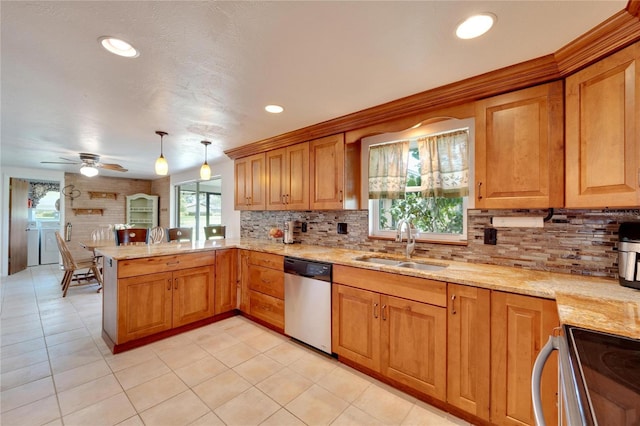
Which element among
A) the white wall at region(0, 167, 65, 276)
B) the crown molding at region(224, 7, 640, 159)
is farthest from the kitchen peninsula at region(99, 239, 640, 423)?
the white wall at region(0, 167, 65, 276)

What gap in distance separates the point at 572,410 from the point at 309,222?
9.46 ft

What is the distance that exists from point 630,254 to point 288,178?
2.78m

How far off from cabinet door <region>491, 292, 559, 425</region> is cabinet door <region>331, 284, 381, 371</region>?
75 centimetres

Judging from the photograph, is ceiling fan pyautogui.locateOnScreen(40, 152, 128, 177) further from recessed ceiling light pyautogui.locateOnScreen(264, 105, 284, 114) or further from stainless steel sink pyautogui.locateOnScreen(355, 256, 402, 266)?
stainless steel sink pyautogui.locateOnScreen(355, 256, 402, 266)

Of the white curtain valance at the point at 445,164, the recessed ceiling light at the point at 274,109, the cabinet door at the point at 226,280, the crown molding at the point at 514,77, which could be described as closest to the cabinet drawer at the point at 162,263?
the cabinet door at the point at 226,280

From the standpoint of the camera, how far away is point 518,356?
57.2 inches

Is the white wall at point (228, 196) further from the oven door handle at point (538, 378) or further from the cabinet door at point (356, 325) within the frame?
the oven door handle at point (538, 378)

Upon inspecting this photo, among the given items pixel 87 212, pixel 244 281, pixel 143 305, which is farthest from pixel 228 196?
pixel 87 212

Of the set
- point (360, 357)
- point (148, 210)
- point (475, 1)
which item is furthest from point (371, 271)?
point (148, 210)

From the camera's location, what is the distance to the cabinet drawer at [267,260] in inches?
110

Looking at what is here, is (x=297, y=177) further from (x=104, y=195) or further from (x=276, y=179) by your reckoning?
(x=104, y=195)

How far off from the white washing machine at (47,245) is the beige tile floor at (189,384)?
4416 millimetres

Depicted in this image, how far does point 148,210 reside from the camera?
7.19 m

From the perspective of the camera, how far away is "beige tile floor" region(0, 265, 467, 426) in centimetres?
169
